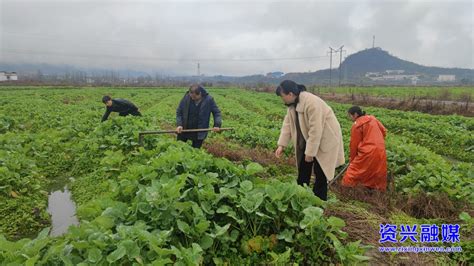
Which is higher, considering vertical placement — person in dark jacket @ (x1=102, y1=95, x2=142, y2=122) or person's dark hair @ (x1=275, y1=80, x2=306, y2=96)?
person's dark hair @ (x1=275, y1=80, x2=306, y2=96)

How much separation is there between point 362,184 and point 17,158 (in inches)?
257

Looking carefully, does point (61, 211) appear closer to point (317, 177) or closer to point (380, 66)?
point (317, 177)

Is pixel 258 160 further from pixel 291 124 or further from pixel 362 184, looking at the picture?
pixel 291 124

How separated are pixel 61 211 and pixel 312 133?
4.25 metres

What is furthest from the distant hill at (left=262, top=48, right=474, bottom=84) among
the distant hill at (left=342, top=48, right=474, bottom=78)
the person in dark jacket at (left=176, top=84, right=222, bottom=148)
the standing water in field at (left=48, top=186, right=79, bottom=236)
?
the standing water in field at (left=48, top=186, right=79, bottom=236)

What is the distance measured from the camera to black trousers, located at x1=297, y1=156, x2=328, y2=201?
4484 mm

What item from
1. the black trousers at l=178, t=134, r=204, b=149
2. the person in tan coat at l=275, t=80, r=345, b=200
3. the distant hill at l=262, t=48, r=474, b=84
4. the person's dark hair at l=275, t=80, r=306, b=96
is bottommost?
the black trousers at l=178, t=134, r=204, b=149

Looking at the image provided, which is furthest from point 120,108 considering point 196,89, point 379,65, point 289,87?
point 379,65

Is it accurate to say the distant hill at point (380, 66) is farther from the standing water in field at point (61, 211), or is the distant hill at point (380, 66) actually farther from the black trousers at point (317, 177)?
the standing water in field at point (61, 211)

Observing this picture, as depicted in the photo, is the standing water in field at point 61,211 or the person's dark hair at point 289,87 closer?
the person's dark hair at point 289,87

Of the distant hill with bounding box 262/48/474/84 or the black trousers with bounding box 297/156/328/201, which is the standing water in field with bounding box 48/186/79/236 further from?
the distant hill with bounding box 262/48/474/84

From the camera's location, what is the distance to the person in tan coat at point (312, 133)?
4.16 m

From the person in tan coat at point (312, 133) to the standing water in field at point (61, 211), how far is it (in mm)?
3410

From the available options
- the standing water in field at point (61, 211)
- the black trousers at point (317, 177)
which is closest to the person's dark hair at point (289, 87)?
the black trousers at point (317, 177)
